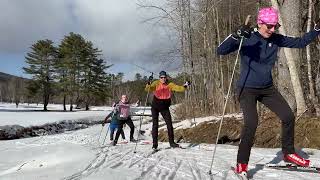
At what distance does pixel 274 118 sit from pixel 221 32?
13526mm

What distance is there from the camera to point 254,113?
6570mm

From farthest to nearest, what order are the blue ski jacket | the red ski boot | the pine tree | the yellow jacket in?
the pine tree, the yellow jacket, the red ski boot, the blue ski jacket

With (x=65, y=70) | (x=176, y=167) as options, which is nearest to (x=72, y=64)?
(x=65, y=70)

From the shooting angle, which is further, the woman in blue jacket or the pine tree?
the pine tree

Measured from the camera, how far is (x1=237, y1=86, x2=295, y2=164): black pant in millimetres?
6547

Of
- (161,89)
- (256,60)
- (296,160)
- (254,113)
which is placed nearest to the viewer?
(254,113)

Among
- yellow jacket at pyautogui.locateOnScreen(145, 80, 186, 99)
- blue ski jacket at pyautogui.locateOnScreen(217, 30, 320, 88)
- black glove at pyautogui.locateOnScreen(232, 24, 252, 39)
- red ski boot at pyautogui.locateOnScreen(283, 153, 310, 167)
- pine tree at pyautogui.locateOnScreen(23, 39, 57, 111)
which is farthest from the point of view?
pine tree at pyautogui.locateOnScreen(23, 39, 57, 111)

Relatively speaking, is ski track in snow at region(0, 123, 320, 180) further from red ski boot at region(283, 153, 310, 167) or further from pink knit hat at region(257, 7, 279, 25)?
pink knit hat at region(257, 7, 279, 25)

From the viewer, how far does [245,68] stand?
6738mm

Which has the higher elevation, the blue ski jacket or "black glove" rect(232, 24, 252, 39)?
"black glove" rect(232, 24, 252, 39)

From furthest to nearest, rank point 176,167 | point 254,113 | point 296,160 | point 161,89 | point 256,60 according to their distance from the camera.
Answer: point 161,89 < point 176,167 < point 296,160 < point 256,60 < point 254,113

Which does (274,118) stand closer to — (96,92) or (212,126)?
(212,126)

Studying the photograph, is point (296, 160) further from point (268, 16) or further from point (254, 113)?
point (268, 16)

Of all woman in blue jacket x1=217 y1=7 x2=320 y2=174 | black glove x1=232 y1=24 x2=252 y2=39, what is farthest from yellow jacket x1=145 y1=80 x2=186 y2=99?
black glove x1=232 y1=24 x2=252 y2=39
